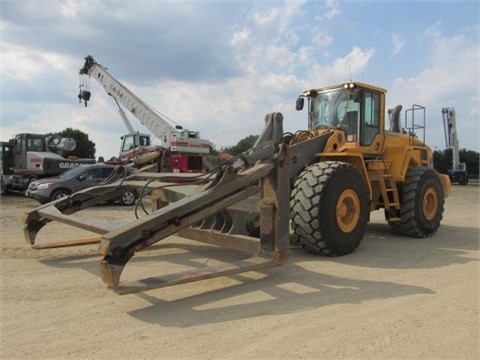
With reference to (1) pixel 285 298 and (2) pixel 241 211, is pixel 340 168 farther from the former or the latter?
(1) pixel 285 298

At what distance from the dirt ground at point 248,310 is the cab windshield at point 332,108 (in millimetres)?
2744

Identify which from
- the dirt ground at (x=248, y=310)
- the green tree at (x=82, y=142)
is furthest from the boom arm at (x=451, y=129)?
the green tree at (x=82, y=142)

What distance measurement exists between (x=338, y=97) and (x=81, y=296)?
19.0ft

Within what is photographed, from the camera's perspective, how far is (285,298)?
4.72 metres

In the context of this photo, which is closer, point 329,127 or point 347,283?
point 347,283

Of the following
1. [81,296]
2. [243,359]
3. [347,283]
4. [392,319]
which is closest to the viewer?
[243,359]

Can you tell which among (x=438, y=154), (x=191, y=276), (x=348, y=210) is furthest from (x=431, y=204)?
(x=438, y=154)

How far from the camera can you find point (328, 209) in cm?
635

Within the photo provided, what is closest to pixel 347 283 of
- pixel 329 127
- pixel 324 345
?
pixel 324 345

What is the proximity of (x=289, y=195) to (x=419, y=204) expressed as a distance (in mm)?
4225

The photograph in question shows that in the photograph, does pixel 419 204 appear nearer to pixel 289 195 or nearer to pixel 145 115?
pixel 289 195

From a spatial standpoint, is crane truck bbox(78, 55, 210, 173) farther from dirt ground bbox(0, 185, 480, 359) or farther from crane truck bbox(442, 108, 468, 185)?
crane truck bbox(442, 108, 468, 185)

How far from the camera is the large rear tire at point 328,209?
630 cm

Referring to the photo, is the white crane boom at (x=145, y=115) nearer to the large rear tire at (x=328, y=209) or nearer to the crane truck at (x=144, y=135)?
the crane truck at (x=144, y=135)
